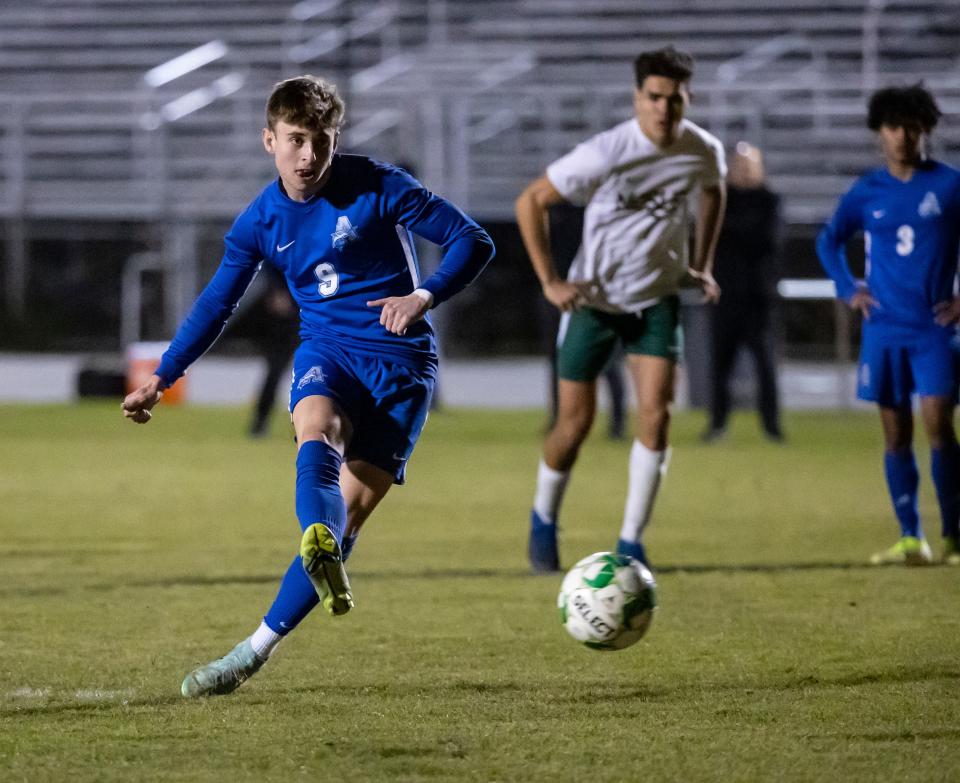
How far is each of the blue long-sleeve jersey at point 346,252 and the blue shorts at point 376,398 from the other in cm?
4

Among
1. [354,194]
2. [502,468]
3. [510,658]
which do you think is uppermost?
[354,194]

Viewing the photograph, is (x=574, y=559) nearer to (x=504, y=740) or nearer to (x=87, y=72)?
(x=504, y=740)

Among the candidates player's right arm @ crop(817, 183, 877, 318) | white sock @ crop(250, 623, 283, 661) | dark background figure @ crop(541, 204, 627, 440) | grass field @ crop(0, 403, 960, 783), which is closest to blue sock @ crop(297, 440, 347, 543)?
white sock @ crop(250, 623, 283, 661)

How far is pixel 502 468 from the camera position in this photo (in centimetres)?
1182

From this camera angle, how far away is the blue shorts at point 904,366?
7094 millimetres

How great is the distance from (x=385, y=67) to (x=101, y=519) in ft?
50.8

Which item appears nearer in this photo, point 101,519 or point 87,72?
point 101,519

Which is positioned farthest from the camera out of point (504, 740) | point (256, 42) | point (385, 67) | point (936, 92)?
point (256, 42)

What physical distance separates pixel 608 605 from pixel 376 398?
2.91 ft

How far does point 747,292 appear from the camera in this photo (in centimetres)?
1340

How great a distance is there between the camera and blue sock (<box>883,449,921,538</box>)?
7.34 meters

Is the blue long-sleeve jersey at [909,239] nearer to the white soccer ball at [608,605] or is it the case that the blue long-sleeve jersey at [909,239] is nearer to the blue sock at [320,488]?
the white soccer ball at [608,605]

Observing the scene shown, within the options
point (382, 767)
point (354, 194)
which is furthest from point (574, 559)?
point (382, 767)

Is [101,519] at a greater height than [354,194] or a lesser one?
lesser
